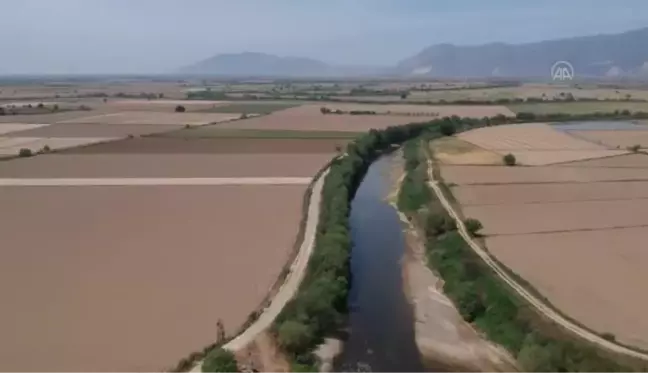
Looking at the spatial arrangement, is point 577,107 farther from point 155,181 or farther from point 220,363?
point 220,363

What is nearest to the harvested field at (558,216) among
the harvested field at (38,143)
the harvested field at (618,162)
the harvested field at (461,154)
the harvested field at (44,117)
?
the harvested field at (618,162)

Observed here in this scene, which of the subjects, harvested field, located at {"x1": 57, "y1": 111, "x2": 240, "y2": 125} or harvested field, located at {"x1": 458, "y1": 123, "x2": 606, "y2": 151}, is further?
harvested field, located at {"x1": 57, "y1": 111, "x2": 240, "y2": 125}

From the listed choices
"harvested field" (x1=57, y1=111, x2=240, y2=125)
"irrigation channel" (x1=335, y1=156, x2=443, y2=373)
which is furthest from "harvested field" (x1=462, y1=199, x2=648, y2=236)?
"harvested field" (x1=57, y1=111, x2=240, y2=125)

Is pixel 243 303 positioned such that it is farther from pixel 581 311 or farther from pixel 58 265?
pixel 581 311

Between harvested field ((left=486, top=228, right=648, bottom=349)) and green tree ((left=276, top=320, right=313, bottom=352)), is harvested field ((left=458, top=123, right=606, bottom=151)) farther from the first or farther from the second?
green tree ((left=276, top=320, right=313, bottom=352))

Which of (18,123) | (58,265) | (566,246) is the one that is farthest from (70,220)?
(18,123)
